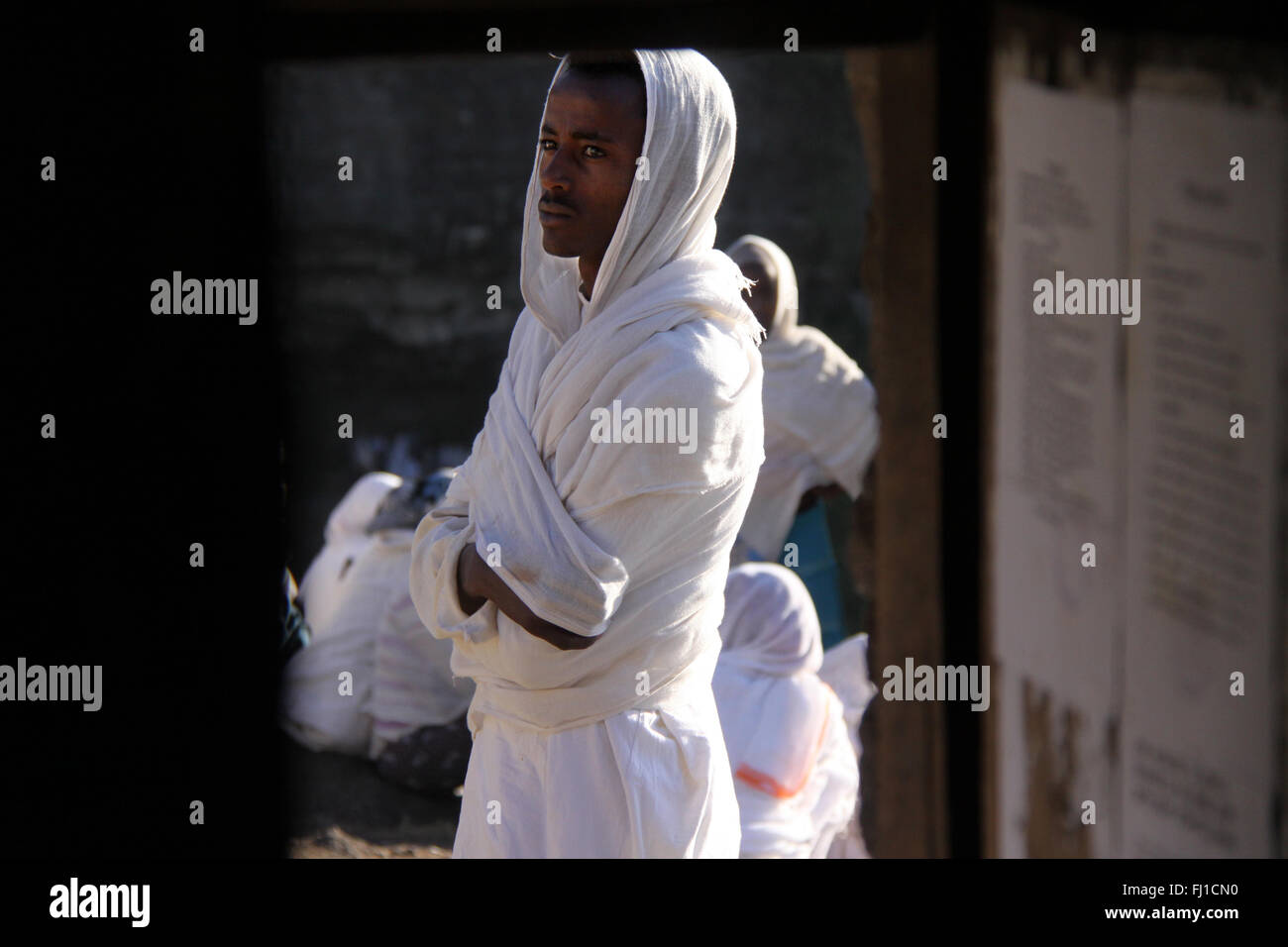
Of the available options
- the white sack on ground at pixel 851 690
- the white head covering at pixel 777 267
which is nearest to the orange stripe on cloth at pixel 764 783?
the white sack on ground at pixel 851 690

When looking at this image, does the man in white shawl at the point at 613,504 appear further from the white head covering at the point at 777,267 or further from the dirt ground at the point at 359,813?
the white head covering at the point at 777,267

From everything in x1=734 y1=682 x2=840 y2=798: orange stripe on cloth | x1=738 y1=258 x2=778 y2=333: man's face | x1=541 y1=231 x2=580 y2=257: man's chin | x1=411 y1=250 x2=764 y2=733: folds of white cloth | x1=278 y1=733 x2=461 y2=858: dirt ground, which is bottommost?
x1=278 y1=733 x2=461 y2=858: dirt ground

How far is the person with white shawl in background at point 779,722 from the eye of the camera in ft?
11.1

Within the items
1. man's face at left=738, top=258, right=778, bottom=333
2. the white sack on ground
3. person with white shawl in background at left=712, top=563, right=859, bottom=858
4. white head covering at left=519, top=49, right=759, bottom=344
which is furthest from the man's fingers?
man's face at left=738, top=258, right=778, bottom=333

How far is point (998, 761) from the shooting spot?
278 cm

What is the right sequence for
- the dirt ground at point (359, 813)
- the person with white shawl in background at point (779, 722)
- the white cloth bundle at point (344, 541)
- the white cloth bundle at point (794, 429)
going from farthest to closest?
the white cloth bundle at point (344, 541), the white cloth bundle at point (794, 429), the dirt ground at point (359, 813), the person with white shawl in background at point (779, 722)

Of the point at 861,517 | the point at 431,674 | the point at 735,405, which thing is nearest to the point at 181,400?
the point at 735,405

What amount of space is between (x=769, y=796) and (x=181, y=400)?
149 centimetres

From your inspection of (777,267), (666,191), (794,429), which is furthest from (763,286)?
(666,191)

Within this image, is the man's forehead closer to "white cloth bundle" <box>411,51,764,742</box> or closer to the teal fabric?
"white cloth bundle" <box>411,51,764,742</box>

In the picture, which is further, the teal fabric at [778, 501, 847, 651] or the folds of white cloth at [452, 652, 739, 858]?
the teal fabric at [778, 501, 847, 651]

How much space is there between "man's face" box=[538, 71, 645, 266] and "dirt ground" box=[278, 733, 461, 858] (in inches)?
100

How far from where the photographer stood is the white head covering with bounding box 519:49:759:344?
2232 millimetres

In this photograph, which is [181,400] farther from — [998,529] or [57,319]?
[998,529]
